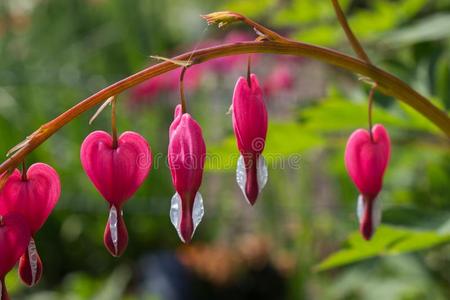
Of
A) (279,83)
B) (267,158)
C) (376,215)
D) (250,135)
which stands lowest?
(279,83)

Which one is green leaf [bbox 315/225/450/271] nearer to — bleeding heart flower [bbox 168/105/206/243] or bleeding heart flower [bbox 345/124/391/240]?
bleeding heart flower [bbox 345/124/391/240]

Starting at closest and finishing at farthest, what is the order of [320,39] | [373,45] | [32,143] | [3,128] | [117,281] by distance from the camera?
[32,143] → [320,39] → [373,45] → [117,281] → [3,128]

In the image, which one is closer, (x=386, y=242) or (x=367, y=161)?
(x=367, y=161)

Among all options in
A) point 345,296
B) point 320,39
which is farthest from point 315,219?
point 320,39

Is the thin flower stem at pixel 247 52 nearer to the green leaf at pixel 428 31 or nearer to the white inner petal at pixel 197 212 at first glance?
the white inner petal at pixel 197 212

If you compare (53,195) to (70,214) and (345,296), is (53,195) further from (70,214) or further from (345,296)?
(70,214)

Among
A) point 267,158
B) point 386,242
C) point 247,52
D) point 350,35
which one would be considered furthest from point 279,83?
point 247,52

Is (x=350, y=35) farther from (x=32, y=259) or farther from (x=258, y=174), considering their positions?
(x=32, y=259)
